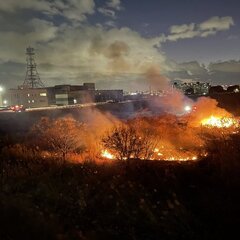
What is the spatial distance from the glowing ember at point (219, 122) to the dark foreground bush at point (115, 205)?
57.5ft

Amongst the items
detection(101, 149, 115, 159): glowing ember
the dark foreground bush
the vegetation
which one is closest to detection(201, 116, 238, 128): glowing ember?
the vegetation

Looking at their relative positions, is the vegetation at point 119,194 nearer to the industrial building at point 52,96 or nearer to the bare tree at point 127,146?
the bare tree at point 127,146

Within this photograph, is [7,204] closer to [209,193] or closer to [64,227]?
[64,227]

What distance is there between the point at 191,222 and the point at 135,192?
3.00 m

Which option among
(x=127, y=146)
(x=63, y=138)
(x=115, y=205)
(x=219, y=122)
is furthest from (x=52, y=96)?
(x=115, y=205)

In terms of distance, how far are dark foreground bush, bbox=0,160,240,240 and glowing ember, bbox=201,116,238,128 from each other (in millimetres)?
17539

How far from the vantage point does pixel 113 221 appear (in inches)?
426

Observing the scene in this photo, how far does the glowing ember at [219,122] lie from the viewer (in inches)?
1331

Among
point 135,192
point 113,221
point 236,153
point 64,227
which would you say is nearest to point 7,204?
point 64,227

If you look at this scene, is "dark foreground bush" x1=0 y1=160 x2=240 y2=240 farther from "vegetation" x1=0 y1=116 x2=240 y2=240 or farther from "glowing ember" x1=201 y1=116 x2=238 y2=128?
"glowing ember" x1=201 y1=116 x2=238 y2=128

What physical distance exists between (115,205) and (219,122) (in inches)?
1008

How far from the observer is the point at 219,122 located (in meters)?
35.3

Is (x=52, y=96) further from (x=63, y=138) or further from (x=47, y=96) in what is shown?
(x=63, y=138)

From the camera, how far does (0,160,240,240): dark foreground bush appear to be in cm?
981
